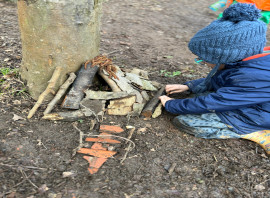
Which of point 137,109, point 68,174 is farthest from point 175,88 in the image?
point 68,174

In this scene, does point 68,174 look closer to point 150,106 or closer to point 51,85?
point 51,85

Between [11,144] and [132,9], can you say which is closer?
[11,144]

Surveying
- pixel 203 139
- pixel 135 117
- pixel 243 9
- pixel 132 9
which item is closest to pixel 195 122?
pixel 203 139

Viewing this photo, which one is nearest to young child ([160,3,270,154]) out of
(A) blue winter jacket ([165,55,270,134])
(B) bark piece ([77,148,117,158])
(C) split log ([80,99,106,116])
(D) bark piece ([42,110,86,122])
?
(A) blue winter jacket ([165,55,270,134])

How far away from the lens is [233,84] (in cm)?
245

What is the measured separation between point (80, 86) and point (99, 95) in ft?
0.72

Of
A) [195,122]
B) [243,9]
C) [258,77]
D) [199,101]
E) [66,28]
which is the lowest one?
[195,122]

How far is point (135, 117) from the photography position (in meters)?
2.87

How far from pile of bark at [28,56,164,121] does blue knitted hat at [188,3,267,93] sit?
34.5 inches

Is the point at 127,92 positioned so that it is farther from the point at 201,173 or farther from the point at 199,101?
the point at 201,173

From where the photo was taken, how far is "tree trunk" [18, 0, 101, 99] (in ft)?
8.14

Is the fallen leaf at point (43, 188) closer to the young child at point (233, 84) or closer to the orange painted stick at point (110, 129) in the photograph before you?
the orange painted stick at point (110, 129)

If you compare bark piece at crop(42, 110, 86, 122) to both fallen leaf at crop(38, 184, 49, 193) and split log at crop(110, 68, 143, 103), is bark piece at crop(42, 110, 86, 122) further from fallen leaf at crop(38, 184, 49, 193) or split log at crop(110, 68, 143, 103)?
fallen leaf at crop(38, 184, 49, 193)

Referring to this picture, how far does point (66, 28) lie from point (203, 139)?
1.74m
